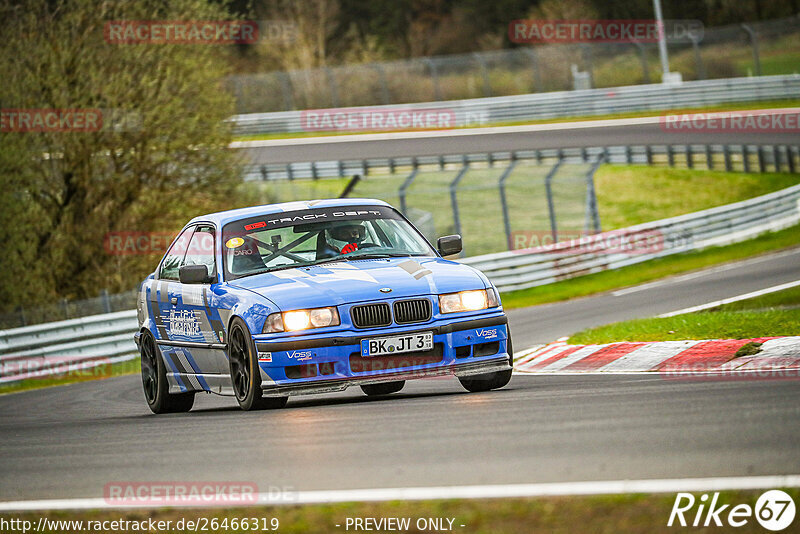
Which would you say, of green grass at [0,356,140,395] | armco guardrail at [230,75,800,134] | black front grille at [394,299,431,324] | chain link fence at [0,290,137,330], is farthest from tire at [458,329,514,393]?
armco guardrail at [230,75,800,134]

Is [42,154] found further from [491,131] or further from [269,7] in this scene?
[269,7]

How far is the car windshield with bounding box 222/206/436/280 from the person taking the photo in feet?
33.4

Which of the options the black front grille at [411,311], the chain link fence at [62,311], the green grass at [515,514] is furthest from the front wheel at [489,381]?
the chain link fence at [62,311]


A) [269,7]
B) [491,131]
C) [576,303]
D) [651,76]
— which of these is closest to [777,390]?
[576,303]

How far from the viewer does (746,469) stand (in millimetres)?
5391

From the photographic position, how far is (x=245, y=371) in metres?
9.41

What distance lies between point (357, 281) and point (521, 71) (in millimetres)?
41490

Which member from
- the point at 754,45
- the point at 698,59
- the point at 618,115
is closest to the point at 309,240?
the point at 618,115

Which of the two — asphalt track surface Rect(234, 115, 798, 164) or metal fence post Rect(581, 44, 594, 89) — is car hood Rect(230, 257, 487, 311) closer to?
asphalt track surface Rect(234, 115, 798, 164)

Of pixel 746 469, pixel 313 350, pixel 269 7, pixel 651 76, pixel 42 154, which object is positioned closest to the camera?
pixel 746 469

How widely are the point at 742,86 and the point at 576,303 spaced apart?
83.7 ft

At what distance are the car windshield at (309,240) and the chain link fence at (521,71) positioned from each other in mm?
38046

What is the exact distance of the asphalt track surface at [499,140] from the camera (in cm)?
4066

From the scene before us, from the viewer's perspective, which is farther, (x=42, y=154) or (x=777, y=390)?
(x=42, y=154)
